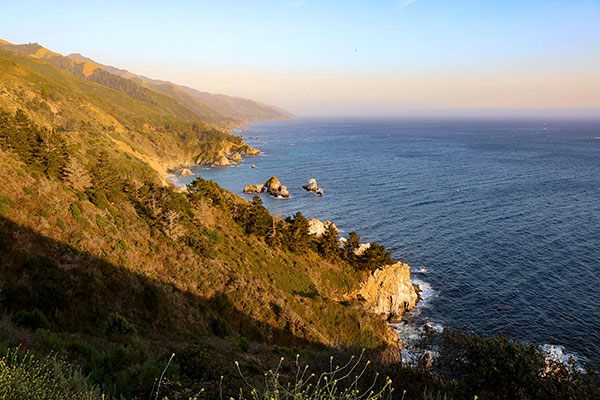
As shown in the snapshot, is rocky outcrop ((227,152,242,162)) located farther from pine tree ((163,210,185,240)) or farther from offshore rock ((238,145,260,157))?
pine tree ((163,210,185,240))

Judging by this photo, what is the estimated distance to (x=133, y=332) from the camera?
15.8m

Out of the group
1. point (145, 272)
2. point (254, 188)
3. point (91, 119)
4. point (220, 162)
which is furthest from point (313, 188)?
point (91, 119)

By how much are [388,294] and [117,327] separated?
3676 centimetres

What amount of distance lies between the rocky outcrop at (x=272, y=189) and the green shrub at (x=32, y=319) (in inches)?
2977

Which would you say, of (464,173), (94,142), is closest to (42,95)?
(94,142)

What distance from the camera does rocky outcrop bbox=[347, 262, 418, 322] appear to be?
4256 centimetres

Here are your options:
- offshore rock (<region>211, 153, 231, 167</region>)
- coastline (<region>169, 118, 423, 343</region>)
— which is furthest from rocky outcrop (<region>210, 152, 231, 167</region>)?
coastline (<region>169, 118, 423, 343</region>)

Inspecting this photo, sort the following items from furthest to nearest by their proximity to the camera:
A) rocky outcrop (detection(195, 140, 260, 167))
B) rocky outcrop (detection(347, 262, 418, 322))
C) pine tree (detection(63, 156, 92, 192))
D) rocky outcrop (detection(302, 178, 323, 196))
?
1. rocky outcrop (detection(195, 140, 260, 167))
2. rocky outcrop (detection(302, 178, 323, 196))
3. rocky outcrop (detection(347, 262, 418, 322))
4. pine tree (detection(63, 156, 92, 192))

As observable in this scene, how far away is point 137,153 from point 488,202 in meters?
107

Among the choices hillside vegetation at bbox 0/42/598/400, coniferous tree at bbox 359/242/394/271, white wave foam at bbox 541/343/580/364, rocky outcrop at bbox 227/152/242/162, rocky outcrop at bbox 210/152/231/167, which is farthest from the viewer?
rocky outcrop at bbox 227/152/242/162

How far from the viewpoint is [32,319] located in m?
13.6

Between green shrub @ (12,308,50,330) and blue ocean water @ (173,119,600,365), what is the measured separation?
3050 cm

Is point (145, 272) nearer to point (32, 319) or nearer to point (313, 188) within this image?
point (32, 319)

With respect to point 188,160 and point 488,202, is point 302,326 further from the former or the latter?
point 188,160
